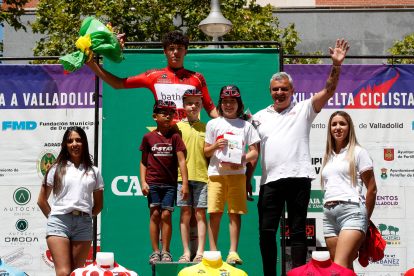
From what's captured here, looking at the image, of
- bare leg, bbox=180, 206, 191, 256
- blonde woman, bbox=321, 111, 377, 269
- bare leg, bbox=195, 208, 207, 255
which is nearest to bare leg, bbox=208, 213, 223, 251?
bare leg, bbox=195, 208, 207, 255

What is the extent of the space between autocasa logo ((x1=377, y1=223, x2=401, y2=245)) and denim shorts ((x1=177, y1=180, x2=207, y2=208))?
2.33 m

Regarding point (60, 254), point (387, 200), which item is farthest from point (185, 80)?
point (387, 200)

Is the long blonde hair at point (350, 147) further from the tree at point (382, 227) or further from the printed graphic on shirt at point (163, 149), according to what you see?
the tree at point (382, 227)

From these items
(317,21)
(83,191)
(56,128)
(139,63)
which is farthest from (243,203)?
(317,21)

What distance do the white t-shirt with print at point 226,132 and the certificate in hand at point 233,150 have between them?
0.07 metres

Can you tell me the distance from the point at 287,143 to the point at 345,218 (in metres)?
0.72

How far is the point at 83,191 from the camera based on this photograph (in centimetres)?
357

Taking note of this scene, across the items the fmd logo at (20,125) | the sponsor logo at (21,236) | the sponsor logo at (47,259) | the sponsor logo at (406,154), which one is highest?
the fmd logo at (20,125)

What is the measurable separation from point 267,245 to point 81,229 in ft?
4.76

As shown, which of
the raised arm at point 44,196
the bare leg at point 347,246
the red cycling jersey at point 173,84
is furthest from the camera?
the red cycling jersey at point 173,84

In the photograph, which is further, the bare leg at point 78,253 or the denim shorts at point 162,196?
the denim shorts at point 162,196

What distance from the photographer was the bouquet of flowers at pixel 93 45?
12.4 ft

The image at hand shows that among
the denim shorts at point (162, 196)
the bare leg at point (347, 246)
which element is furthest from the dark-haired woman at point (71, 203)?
the bare leg at point (347, 246)

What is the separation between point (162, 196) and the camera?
389 centimetres
